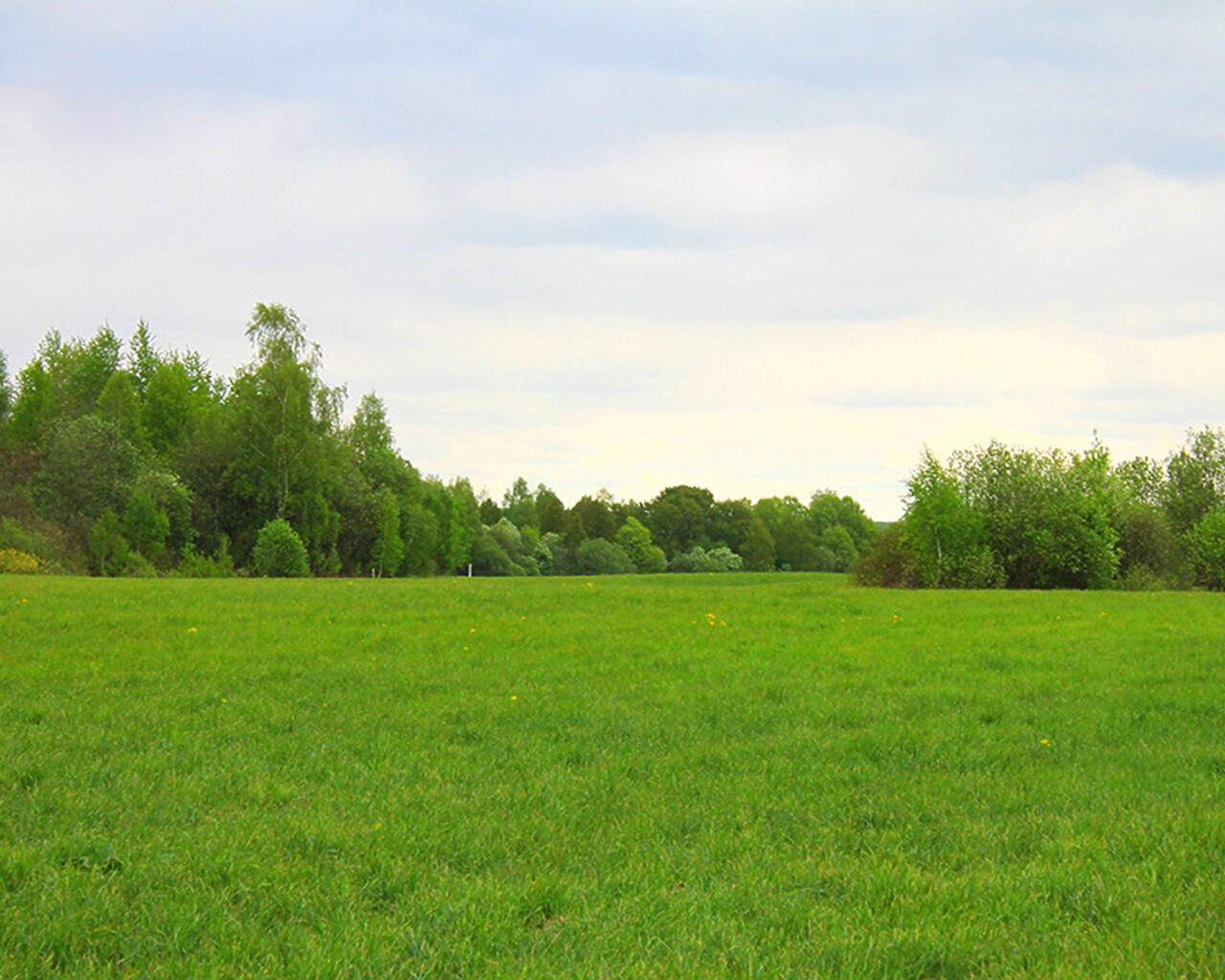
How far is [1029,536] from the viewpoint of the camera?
42250 mm

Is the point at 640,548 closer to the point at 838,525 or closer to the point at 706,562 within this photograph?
the point at 706,562

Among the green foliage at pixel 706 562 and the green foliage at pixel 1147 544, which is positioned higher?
the green foliage at pixel 1147 544

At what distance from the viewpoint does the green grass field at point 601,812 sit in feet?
14.5

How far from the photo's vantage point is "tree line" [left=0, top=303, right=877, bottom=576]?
49.0 m

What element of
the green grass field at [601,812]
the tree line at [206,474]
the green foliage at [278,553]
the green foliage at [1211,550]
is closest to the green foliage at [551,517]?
the tree line at [206,474]

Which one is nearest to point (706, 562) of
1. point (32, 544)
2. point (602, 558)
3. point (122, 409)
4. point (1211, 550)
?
point (602, 558)

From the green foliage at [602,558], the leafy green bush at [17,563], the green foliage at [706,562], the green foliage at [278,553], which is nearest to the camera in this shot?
the leafy green bush at [17,563]

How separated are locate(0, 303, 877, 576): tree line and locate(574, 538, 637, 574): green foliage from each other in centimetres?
1709

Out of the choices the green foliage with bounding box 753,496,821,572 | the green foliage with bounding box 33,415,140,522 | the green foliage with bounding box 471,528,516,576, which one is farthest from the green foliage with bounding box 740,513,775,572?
the green foliage with bounding box 33,415,140,522

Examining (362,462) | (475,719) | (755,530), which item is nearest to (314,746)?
(475,719)

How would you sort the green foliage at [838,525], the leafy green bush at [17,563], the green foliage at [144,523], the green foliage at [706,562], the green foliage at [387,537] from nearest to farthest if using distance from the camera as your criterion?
the leafy green bush at [17,563], the green foliage at [144,523], the green foliage at [387,537], the green foliage at [706,562], the green foliage at [838,525]

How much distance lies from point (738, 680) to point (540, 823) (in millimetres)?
6480

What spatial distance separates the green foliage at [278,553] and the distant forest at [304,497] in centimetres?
9

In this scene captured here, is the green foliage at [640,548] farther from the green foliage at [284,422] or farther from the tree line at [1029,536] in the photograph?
the tree line at [1029,536]
